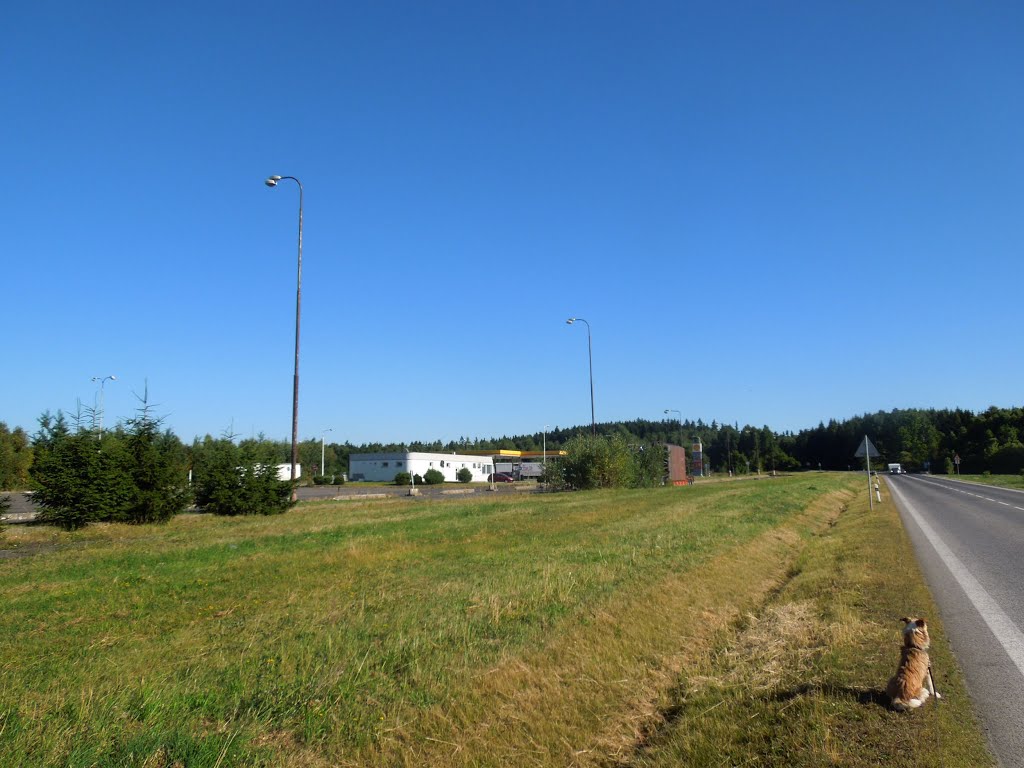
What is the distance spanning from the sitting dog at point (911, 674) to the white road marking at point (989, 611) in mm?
2081

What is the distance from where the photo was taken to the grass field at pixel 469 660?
5.05 m

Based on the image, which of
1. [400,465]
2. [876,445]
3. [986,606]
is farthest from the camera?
[876,445]

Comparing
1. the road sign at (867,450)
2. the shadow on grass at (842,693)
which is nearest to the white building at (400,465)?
the road sign at (867,450)

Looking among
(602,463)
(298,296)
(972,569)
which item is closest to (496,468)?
(602,463)

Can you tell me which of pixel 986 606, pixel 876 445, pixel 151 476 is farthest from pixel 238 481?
pixel 876 445

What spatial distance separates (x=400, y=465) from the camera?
87.1 meters

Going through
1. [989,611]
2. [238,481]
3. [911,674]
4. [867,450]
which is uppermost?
[867,450]

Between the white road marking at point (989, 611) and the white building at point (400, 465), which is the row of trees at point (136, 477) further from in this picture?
the white building at point (400, 465)

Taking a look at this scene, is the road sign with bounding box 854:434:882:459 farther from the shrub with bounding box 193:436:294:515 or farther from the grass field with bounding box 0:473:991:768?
the shrub with bounding box 193:436:294:515

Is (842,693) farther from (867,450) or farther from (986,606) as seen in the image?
(867,450)

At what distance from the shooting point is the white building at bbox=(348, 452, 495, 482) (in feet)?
282

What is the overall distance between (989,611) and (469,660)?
7.37 metres

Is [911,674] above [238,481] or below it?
below

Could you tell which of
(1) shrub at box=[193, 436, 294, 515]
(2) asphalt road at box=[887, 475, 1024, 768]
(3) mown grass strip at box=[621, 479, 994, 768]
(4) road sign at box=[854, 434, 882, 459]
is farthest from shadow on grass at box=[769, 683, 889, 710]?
(1) shrub at box=[193, 436, 294, 515]
